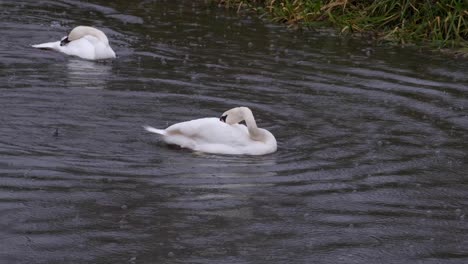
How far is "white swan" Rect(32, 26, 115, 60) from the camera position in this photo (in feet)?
48.8

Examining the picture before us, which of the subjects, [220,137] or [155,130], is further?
[155,130]

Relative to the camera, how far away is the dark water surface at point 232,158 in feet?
25.2

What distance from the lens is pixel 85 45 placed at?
15008 mm

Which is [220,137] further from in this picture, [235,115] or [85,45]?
[85,45]

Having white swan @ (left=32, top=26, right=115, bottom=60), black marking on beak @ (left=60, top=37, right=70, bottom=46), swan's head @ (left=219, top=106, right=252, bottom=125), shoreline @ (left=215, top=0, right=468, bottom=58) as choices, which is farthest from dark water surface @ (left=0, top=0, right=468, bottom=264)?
shoreline @ (left=215, top=0, right=468, bottom=58)

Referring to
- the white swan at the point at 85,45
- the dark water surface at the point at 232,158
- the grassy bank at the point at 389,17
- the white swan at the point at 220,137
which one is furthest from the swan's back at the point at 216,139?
the grassy bank at the point at 389,17

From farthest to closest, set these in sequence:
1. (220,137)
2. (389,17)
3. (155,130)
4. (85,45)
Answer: (389,17)
(85,45)
(155,130)
(220,137)

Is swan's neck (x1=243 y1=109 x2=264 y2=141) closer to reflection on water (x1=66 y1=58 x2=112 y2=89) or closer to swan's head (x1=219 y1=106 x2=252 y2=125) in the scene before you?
swan's head (x1=219 y1=106 x2=252 y2=125)

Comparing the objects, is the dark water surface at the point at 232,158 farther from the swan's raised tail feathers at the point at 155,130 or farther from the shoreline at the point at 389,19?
the shoreline at the point at 389,19

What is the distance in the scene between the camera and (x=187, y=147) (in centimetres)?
1042

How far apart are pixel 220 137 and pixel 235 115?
12.5 inches

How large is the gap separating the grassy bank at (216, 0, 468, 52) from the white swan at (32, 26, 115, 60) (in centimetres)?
444

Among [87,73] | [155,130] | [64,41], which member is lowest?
[87,73]

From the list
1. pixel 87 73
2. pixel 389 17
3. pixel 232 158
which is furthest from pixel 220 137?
pixel 389 17
